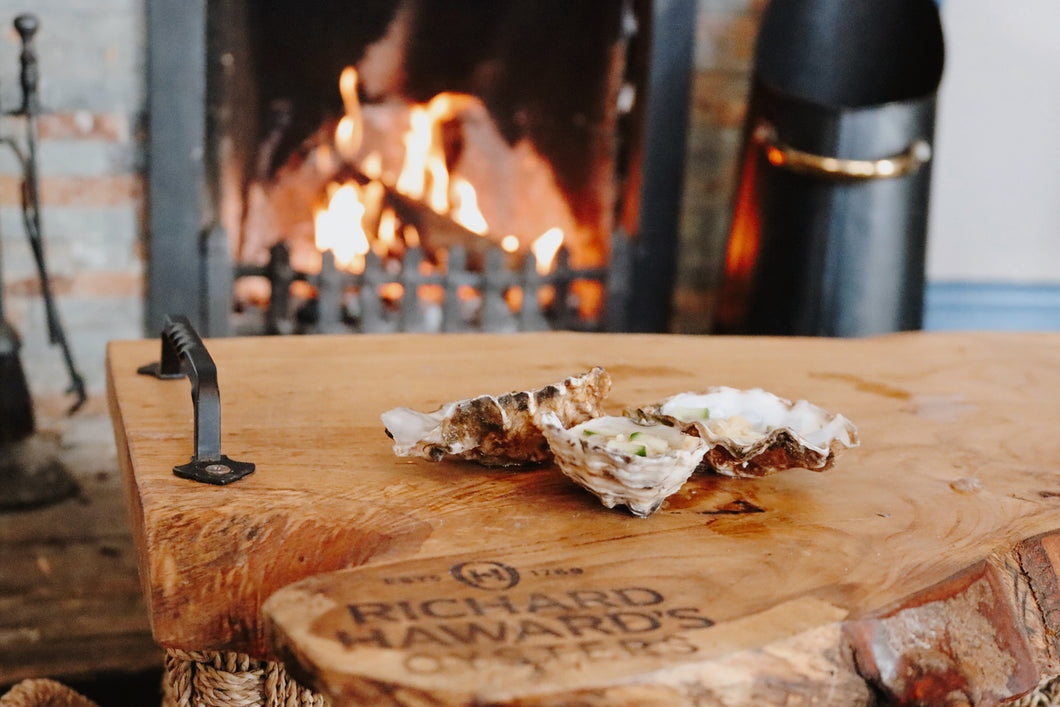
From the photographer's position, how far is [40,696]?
3.54 ft

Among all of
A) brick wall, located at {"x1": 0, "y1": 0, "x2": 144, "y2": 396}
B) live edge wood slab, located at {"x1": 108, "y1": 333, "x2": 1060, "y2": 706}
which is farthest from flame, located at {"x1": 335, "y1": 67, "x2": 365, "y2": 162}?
live edge wood slab, located at {"x1": 108, "y1": 333, "x2": 1060, "y2": 706}

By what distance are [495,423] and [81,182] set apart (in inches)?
50.4

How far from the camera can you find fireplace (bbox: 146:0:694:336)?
182cm

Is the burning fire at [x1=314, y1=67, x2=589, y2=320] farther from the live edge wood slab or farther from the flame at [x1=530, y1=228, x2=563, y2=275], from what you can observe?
the live edge wood slab

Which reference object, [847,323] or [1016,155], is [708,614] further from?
[1016,155]

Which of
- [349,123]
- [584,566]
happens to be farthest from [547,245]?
[584,566]

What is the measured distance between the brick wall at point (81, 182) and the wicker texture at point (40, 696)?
0.76 metres

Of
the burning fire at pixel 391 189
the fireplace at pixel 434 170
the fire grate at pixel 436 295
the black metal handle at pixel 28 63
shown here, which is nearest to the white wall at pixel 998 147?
the fireplace at pixel 434 170

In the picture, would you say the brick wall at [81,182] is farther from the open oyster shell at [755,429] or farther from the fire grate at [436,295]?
the open oyster shell at [755,429]

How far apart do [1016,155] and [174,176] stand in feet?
6.34

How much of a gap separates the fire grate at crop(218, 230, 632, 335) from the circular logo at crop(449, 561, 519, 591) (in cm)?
133

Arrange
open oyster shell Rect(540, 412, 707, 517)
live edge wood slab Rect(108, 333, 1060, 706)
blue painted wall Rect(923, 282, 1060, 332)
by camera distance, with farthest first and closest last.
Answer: blue painted wall Rect(923, 282, 1060, 332)
open oyster shell Rect(540, 412, 707, 517)
live edge wood slab Rect(108, 333, 1060, 706)

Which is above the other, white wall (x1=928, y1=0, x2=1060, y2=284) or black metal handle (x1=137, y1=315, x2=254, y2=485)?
white wall (x1=928, y1=0, x2=1060, y2=284)

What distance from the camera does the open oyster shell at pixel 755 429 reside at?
681 millimetres
